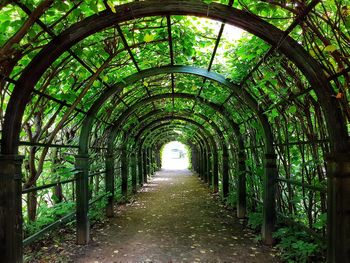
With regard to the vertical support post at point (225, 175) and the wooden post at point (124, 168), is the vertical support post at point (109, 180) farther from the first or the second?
the vertical support post at point (225, 175)

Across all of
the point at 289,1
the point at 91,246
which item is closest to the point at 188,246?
the point at 91,246

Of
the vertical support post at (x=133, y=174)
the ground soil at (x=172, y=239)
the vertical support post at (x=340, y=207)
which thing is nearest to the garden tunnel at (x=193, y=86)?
the vertical support post at (x=340, y=207)

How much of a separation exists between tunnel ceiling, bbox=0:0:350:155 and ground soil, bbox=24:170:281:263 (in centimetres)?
196

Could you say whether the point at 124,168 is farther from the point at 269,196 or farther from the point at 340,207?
the point at 340,207

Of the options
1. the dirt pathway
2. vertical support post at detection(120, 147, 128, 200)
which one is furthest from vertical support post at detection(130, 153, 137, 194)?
the dirt pathway

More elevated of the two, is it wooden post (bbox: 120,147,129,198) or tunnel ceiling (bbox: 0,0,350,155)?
tunnel ceiling (bbox: 0,0,350,155)

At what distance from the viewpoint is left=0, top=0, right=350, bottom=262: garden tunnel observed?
2.87m

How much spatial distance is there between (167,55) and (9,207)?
3217 mm

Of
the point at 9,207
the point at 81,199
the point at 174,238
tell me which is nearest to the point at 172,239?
the point at 174,238

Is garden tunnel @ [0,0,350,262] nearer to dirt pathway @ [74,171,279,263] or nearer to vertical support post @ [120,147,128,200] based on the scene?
dirt pathway @ [74,171,279,263]

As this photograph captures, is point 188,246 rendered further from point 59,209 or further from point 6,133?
point 6,133

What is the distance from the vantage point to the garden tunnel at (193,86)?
2869mm

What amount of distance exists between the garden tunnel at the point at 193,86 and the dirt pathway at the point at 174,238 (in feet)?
1.77

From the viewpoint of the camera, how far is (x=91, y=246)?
5.16 meters
